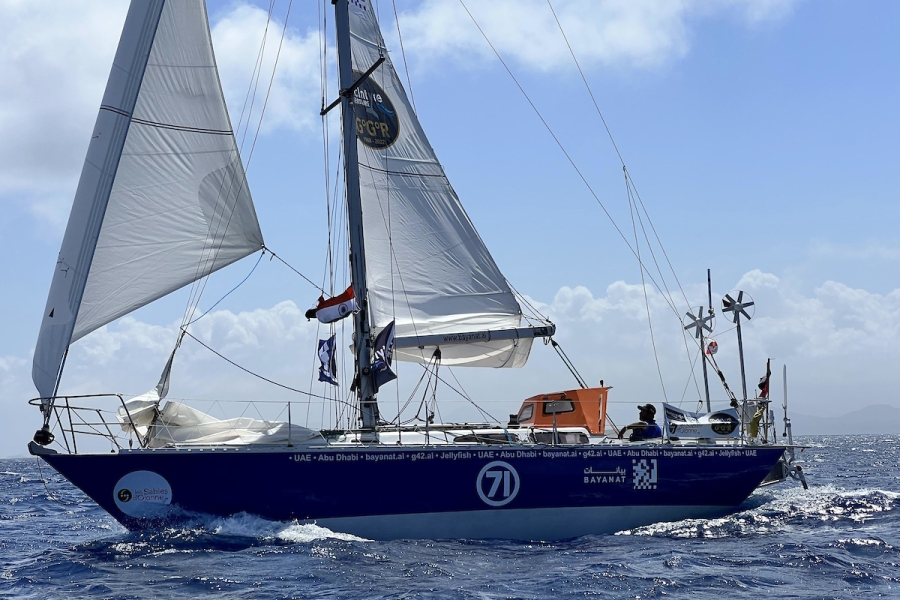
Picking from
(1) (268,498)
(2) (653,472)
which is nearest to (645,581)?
(2) (653,472)

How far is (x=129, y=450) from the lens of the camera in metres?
13.3

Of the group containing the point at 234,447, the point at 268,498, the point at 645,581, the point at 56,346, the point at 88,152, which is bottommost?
the point at 645,581

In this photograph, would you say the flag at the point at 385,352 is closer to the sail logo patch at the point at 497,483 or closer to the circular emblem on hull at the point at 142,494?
the sail logo patch at the point at 497,483

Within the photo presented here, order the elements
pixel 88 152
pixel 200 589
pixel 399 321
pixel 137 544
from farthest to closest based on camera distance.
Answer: pixel 399 321 < pixel 88 152 < pixel 137 544 < pixel 200 589

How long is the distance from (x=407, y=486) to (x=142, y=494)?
14.1ft

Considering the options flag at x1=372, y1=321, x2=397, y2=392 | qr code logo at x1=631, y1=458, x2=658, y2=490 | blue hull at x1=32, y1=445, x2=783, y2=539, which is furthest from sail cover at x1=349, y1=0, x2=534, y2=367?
qr code logo at x1=631, y1=458, x2=658, y2=490

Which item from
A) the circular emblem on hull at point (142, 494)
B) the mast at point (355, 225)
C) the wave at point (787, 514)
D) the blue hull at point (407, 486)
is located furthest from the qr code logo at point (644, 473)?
the circular emblem on hull at point (142, 494)

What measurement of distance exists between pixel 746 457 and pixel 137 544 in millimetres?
11320

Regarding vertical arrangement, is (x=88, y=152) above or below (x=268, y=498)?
above

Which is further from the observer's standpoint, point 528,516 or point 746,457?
point 746,457

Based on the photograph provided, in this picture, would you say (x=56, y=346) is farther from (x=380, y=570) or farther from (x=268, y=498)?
(x=380, y=570)

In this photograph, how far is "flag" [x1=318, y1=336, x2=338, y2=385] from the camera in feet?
51.0

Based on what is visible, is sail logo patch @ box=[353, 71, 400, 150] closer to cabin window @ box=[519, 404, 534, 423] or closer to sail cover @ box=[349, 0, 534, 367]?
sail cover @ box=[349, 0, 534, 367]

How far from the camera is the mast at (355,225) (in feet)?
53.2
